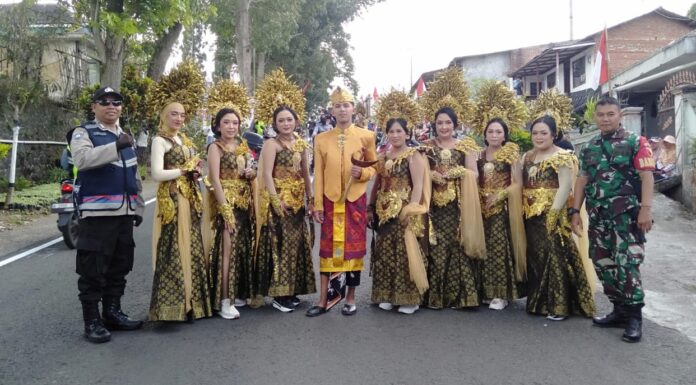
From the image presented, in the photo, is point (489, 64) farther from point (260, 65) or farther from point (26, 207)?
point (26, 207)

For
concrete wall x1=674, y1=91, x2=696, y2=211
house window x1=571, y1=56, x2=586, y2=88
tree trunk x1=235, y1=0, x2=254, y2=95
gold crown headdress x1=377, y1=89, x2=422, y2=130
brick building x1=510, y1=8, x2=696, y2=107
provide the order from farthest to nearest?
1. house window x1=571, y1=56, x2=586, y2=88
2. brick building x1=510, y1=8, x2=696, y2=107
3. tree trunk x1=235, y1=0, x2=254, y2=95
4. concrete wall x1=674, y1=91, x2=696, y2=211
5. gold crown headdress x1=377, y1=89, x2=422, y2=130

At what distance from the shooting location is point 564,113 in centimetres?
532

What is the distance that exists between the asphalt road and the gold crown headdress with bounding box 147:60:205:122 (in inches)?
71.9

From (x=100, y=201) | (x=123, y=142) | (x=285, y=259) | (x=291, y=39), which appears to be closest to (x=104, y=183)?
(x=100, y=201)

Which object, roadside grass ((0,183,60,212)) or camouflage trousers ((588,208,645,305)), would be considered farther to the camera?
roadside grass ((0,183,60,212))

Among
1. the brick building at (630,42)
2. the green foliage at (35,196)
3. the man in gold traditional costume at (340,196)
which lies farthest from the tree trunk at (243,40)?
the man in gold traditional costume at (340,196)

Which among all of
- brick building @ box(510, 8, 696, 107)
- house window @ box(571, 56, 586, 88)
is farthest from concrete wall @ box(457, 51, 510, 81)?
brick building @ box(510, 8, 696, 107)

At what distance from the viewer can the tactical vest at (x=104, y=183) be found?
169 inches

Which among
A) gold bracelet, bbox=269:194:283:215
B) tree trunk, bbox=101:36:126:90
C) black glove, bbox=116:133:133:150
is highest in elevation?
tree trunk, bbox=101:36:126:90

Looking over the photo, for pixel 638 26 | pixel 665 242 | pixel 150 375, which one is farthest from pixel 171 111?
pixel 638 26

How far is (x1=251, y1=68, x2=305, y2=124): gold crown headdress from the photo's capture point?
17.3 feet

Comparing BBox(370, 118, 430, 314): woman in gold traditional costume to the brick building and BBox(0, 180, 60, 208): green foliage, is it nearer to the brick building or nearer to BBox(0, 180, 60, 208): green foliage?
BBox(0, 180, 60, 208): green foliage

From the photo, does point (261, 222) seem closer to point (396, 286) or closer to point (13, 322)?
point (396, 286)

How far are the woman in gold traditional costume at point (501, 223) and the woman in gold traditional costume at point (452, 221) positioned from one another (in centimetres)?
15
